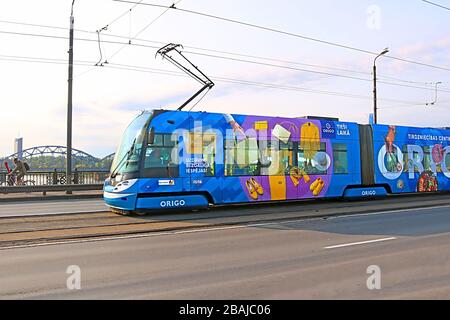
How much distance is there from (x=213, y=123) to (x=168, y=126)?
158 centimetres

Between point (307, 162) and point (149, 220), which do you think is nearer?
point (149, 220)

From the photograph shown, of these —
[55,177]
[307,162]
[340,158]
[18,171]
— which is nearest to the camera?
[307,162]

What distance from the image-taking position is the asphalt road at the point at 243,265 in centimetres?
536

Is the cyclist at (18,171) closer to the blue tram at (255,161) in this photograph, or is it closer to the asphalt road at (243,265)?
the blue tram at (255,161)

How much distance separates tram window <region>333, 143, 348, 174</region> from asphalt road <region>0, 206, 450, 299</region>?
6.49m

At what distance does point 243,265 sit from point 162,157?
6.87 m

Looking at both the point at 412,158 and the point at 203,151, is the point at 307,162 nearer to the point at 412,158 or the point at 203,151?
the point at 203,151

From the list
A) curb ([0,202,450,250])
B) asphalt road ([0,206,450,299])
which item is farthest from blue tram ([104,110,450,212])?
asphalt road ([0,206,450,299])

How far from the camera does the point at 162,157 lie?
13078mm

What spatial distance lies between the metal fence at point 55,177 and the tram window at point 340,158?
43.3ft

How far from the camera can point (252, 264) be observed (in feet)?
22.4

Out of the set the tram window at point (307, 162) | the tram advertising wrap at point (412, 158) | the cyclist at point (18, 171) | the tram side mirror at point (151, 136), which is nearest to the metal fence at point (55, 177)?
the cyclist at point (18, 171)

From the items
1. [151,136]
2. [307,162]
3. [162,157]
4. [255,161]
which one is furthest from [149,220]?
[307,162]

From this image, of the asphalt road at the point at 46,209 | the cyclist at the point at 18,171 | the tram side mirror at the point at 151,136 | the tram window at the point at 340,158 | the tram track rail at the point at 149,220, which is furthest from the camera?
the cyclist at the point at 18,171
